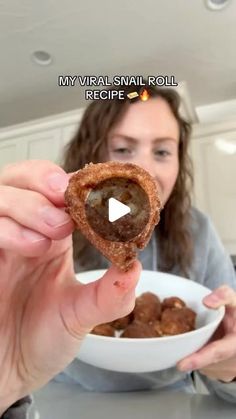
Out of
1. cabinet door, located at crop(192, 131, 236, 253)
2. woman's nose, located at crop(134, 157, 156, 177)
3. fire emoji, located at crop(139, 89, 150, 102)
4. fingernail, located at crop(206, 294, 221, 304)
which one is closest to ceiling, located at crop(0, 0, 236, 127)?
cabinet door, located at crop(192, 131, 236, 253)

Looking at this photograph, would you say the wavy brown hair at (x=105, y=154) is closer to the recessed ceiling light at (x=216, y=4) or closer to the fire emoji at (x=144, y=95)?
the fire emoji at (x=144, y=95)

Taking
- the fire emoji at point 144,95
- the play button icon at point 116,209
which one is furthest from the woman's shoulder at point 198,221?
the play button icon at point 116,209

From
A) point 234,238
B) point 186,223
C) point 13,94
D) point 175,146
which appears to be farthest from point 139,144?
point 13,94

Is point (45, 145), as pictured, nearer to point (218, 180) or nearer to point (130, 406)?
point (218, 180)

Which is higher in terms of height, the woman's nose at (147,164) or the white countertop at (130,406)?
the woman's nose at (147,164)

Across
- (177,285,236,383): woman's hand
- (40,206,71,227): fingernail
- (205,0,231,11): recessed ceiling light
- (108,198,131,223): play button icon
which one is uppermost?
(205,0,231,11): recessed ceiling light

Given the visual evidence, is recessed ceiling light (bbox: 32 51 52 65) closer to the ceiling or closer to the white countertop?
the ceiling

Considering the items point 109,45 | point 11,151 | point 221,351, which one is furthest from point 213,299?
point 11,151

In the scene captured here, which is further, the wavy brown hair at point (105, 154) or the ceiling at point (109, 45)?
the ceiling at point (109, 45)
